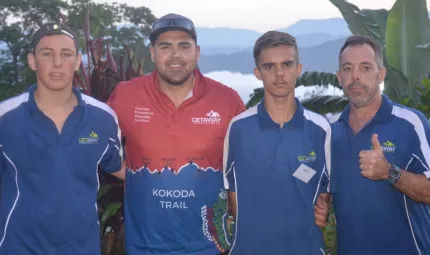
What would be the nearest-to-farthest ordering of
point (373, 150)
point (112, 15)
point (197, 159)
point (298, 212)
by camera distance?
point (373, 150) → point (298, 212) → point (197, 159) → point (112, 15)

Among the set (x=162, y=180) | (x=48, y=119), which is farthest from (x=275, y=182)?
(x=48, y=119)

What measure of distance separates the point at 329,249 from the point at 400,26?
368cm

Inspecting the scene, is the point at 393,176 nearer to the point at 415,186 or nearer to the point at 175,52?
the point at 415,186

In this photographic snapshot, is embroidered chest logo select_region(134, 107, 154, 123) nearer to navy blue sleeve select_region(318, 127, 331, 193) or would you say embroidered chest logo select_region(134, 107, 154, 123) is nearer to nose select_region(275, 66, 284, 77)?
nose select_region(275, 66, 284, 77)

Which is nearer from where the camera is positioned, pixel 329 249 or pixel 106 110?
pixel 106 110

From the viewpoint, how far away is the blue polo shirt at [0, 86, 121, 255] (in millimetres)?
3416

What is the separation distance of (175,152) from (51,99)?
95cm

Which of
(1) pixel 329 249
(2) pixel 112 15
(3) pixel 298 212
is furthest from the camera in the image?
(2) pixel 112 15

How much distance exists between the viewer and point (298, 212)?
11.7ft

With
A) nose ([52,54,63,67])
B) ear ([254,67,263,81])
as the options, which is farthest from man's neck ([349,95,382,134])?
nose ([52,54,63,67])

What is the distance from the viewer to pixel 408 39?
788 centimetres

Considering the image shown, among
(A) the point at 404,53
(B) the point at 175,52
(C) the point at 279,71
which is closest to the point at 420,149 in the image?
(C) the point at 279,71

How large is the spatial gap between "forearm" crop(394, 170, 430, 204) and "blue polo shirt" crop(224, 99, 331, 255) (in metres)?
0.55

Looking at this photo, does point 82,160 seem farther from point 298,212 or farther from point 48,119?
point 298,212
